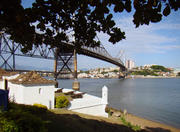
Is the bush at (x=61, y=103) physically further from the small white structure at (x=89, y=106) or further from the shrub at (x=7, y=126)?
the shrub at (x=7, y=126)

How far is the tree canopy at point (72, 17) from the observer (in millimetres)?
2252

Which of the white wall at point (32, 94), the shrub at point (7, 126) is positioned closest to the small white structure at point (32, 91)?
the white wall at point (32, 94)

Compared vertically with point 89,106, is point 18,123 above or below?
above

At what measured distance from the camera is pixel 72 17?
3379 millimetres

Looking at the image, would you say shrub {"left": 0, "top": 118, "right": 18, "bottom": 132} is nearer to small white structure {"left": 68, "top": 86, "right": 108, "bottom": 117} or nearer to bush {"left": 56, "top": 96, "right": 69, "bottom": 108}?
bush {"left": 56, "top": 96, "right": 69, "bottom": 108}

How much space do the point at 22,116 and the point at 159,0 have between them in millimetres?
4766

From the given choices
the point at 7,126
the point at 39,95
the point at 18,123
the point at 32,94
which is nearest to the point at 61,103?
the point at 39,95

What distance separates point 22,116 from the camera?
5.04 meters

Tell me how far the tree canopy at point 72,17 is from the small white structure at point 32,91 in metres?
7.25

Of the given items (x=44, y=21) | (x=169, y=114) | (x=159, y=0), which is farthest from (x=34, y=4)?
(x=169, y=114)

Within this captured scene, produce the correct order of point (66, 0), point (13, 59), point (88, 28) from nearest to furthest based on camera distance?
point (66, 0) → point (88, 28) → point (13, 59)

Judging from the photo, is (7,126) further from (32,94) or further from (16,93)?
(16,93)

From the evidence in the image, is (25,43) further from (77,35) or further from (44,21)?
(77,35)

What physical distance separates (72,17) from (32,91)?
26.3 ft
